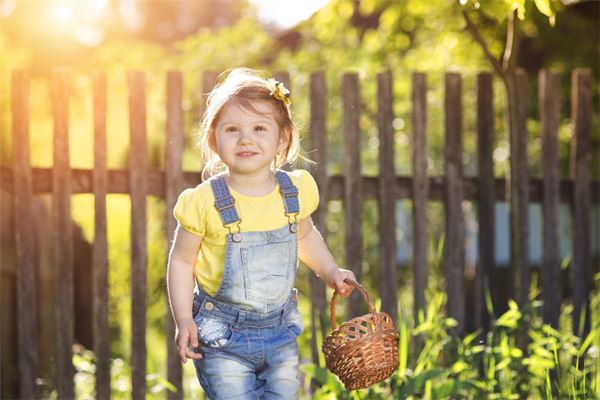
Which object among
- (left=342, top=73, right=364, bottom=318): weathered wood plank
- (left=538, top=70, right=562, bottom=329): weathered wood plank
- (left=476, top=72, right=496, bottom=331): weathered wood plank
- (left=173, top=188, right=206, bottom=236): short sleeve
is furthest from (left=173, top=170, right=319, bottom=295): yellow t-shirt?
(left=538, top=70, right=562, bottom=329): weathered wood plank

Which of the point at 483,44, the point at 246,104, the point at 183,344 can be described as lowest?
the point at 183,344

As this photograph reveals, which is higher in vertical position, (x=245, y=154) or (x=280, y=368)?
(x=245, y=154)

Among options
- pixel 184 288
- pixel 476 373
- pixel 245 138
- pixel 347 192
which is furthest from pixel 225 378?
pixel 347 192

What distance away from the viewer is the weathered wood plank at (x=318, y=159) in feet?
14.8

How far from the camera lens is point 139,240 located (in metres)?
4.38

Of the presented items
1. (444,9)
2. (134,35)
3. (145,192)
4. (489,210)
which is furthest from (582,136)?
(134,35)

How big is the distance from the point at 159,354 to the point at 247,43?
3.57 meters

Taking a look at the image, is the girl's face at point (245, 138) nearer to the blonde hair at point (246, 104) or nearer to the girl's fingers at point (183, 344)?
the blonde hair at point (246, 104)

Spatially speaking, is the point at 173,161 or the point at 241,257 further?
the point at 173,161

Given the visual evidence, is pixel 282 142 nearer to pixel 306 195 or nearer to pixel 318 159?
pixel 306 195

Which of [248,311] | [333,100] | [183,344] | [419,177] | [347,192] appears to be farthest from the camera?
[333,100]

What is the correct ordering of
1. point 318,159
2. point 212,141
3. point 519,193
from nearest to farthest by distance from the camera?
1. point 212,141
2. point 318,159
3. point 519,193

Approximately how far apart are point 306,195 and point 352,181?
171cm

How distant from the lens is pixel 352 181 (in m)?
4.64
